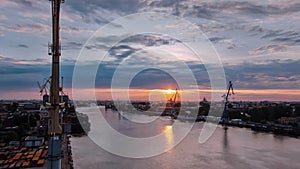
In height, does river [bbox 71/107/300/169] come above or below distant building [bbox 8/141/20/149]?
below

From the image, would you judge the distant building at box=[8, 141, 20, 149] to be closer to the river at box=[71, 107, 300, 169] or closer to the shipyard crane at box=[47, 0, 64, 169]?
the river at box=[71, 107, 300, 169]

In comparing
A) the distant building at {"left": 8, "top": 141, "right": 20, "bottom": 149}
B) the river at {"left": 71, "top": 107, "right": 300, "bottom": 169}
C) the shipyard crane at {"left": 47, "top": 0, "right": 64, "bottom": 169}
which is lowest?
the river at {"left": 71, "top": 107, "right": 300, "bottom": 169}

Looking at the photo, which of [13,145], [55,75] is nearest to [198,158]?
[55,75]

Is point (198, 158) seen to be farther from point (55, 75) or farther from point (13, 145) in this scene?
point (13, 145)

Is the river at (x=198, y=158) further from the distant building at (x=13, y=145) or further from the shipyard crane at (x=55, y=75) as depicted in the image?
the shipyard crane at (x=55, y=75)

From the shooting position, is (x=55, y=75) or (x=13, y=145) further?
(x=13, y=145)

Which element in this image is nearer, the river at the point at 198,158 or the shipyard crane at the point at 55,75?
the shipyard crane at the point at 55,75

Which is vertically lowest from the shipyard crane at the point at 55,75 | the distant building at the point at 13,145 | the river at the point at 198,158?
the river at the point at 198,158

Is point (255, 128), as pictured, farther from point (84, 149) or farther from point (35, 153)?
point (35, 153)

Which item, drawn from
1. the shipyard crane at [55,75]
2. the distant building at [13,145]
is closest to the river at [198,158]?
the distant building at [13,145]

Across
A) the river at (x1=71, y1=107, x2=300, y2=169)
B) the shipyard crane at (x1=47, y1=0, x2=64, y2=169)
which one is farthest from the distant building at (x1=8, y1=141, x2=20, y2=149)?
the shipyard crane at (x1=47, y1=0, x2=64, y2=169)

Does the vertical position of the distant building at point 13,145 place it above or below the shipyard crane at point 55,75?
below
